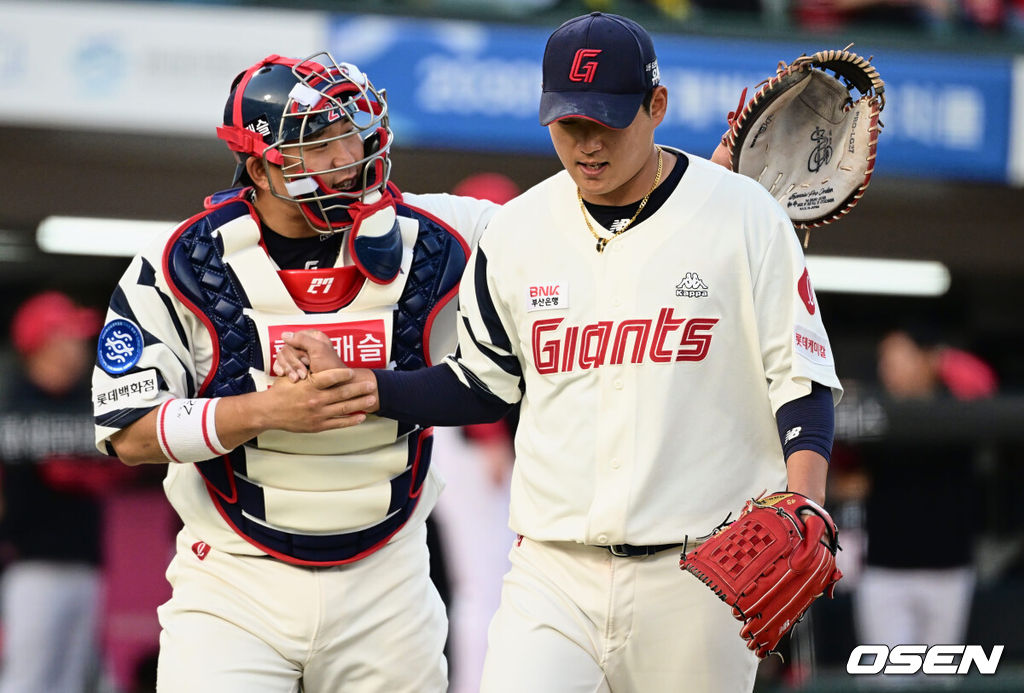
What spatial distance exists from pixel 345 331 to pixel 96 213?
5912 mm

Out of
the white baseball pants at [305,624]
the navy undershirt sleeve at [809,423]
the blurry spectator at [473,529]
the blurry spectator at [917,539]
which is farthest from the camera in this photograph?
the blurry spectator at [917,539]

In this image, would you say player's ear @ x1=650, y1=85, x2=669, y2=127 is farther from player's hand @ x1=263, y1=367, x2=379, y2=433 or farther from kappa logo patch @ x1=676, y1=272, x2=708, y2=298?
player's hand @ x1=263, y1=367, x2=379, y2=433

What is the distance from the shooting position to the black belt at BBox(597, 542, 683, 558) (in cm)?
297

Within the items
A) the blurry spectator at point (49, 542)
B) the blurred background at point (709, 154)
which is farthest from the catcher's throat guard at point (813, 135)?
the blurry spectator at point (49, 542)

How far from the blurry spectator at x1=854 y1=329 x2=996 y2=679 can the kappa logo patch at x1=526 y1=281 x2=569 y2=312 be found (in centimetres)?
455

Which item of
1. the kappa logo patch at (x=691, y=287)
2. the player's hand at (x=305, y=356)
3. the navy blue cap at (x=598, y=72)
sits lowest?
the player's hand at (x=305, y=356)

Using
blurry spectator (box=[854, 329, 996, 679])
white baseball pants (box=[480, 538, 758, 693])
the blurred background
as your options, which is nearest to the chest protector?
white baseball pants (box=[480, 538, 758, 693])

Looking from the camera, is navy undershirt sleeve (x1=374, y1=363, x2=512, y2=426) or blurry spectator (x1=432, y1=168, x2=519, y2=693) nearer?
navy undershirt sleeve (x1=374, y1=363, x2=512, y2=426)

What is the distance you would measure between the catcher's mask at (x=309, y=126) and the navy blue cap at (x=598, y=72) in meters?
0.58

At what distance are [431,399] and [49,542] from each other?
3878mm

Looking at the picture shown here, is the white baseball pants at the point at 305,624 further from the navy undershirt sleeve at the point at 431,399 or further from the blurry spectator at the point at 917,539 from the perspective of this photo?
the blurry spectator at the point at 917,539

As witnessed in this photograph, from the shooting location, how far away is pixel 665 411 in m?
2.93

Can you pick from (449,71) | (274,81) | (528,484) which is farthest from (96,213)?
(528,484)

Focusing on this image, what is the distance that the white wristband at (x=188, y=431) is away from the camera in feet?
10.7
